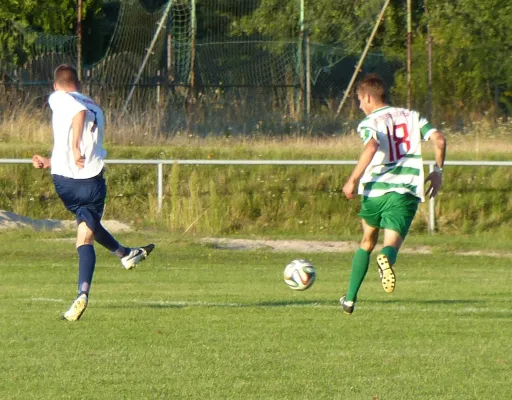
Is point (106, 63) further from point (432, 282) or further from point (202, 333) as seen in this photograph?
point (202, 333)

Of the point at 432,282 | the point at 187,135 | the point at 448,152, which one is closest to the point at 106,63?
the point at 187,135

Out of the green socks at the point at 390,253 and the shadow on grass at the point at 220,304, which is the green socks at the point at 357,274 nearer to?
the green socks at the point at 390,253

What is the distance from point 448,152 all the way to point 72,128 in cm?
1423

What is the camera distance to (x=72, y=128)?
9148 mm

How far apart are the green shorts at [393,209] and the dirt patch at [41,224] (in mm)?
9342

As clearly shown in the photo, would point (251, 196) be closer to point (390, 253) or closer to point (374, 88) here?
point (374, 88)

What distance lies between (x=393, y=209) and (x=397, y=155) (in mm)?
407

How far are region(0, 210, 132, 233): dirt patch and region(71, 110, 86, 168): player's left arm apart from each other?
357 inches

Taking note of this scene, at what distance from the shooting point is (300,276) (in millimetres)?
10031

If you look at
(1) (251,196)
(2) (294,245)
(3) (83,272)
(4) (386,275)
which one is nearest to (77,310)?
(3) (83,272)

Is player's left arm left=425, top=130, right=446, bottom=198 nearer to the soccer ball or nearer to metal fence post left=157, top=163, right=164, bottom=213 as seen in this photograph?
the soccer ball

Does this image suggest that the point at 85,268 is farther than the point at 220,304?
No

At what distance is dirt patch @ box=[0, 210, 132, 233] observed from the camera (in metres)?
18.4

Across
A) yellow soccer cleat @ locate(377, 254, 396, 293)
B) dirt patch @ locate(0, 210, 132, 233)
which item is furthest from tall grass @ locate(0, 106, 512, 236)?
yellow soccer cleat @ locate(377, 254, 396, 293)
